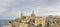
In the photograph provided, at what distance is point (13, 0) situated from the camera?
53.0 inches

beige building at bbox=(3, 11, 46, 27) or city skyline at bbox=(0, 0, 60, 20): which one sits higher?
city skyline at bbox=(0, 0, 60, 20)

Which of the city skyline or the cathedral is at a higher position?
the city skyline

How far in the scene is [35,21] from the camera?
139cm

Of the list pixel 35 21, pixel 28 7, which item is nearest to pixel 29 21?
pixel 35 21

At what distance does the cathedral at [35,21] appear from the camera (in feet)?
4.40

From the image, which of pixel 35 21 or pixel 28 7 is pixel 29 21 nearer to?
pixel 35 21

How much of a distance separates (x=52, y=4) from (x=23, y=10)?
489mm

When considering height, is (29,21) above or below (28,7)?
below

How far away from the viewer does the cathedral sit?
4.40 feet

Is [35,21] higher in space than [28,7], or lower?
lower

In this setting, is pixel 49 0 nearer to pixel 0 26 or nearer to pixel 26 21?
pixel 26 21

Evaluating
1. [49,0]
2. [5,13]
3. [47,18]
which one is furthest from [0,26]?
[49,0]

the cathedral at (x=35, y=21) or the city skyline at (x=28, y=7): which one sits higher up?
the city skyline at (x=28, y=7)

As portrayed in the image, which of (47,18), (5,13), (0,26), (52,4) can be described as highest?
(52,4)
